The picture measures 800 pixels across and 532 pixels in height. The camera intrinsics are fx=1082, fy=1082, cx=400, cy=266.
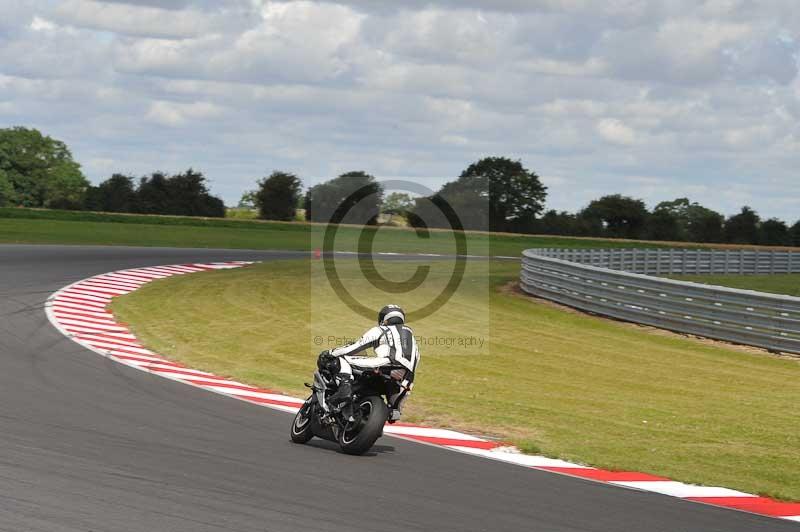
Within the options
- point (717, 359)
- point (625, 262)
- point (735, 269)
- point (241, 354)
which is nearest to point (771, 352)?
point (717, 359)

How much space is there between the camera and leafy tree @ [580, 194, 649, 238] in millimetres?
95125

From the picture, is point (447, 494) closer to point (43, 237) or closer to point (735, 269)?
point (43, 237)

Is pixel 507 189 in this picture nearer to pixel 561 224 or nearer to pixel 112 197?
pixel 561 224

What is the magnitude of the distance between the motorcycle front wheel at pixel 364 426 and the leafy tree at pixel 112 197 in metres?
79.2

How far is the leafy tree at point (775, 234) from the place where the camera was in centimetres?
8988

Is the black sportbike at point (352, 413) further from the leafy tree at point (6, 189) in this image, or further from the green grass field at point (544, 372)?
the leafy tree at point (6, 189)

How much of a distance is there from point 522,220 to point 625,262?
4316cm

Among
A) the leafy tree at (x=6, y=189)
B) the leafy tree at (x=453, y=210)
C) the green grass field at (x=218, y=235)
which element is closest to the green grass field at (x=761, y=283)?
the leafy tree at (x=453, y=210)

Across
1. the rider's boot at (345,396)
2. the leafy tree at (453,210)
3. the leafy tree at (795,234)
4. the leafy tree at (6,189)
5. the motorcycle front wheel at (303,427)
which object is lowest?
the motorcycle front wheel at (303,427)

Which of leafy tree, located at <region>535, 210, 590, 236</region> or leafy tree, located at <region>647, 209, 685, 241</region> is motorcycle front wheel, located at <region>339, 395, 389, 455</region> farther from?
leafy tree, located at <region>647, 209, 685, 241</region>

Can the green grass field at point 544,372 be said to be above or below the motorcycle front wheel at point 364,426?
below

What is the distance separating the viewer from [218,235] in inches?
2328

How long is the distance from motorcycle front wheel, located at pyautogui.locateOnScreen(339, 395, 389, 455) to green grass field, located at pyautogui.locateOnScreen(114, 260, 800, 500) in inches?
77.7

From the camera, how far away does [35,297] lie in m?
25.6
